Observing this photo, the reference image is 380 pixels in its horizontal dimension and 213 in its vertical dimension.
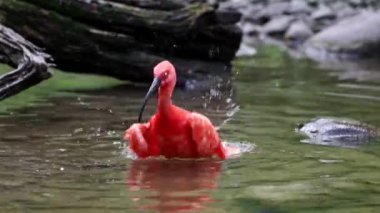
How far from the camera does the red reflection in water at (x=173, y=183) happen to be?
17.5 feet

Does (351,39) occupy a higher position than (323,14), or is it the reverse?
(323,14)

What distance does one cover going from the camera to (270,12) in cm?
2619

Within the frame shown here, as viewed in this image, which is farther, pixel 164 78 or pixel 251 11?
pixel 251 11

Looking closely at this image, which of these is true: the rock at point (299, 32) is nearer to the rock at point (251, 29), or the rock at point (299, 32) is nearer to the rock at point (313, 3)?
the rock at point (251, 29)

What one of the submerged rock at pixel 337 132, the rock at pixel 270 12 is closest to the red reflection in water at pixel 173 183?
the submerged rock at pixel 337 132

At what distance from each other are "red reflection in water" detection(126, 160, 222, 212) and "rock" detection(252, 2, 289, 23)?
1950 cm

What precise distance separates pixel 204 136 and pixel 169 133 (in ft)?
0.83

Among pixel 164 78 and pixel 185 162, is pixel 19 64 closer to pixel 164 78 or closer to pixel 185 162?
pixel 164 78

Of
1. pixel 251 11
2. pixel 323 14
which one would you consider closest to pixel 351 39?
pixel 323 14

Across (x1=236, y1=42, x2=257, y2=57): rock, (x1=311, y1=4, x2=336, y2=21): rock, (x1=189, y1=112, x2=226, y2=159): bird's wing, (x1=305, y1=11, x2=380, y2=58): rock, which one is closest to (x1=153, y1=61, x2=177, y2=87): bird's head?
(x1=189, y1=112, x2=226, y2=159): bird's wing

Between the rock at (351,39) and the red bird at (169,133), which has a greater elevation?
the rock at (351,39)

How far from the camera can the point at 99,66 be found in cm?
1110

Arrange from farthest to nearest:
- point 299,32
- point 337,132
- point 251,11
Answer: point 251,11 → point 299,32 → point 337,132

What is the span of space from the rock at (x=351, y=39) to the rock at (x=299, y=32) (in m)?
1.76
